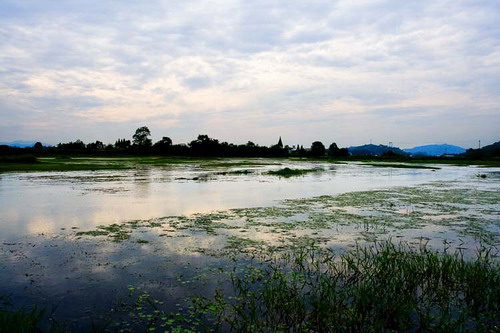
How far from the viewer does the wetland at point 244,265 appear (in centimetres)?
623

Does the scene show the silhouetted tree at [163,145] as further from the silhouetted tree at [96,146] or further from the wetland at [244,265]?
the wetland at [244,265]

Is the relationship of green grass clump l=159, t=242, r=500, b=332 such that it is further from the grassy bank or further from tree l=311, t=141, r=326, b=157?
tree l=311, t=141, r=326, b=157

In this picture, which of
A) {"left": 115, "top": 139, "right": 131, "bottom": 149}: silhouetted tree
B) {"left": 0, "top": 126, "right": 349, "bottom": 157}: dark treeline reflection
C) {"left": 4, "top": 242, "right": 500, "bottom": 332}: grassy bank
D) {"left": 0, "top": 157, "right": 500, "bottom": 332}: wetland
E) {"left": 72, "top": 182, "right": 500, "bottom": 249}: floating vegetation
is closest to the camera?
{"left": 4, "top": 242, "right": 500, "bottom": 332}: grassy bank

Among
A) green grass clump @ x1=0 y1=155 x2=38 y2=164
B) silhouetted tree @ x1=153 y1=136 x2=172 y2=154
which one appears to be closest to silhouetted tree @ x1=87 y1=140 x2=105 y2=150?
silhouetted tree @ x1=153 y1=136 x2=172 y2=154

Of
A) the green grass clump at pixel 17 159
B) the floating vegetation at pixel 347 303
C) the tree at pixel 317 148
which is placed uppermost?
the tree at pixel 317 148

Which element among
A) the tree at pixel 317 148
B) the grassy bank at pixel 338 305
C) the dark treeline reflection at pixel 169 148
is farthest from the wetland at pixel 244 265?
the tree at pixel 317 148

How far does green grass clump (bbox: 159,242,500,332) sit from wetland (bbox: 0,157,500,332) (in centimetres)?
3

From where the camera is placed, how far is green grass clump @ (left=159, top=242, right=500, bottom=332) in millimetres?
5938

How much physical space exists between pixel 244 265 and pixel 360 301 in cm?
341

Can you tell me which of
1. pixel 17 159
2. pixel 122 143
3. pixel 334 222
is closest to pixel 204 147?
pixel 122 143

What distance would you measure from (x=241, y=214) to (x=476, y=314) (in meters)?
10.9

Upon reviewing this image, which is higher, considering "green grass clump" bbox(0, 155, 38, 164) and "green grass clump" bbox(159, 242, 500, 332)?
"green grass clump" bbox(0, 155, 38, 164)

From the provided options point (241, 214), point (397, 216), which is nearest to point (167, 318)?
point (241, 214)

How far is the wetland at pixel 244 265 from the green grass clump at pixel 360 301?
3 cm
